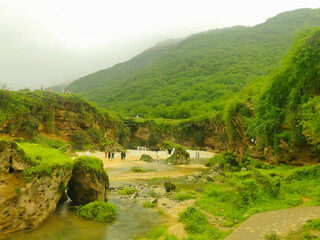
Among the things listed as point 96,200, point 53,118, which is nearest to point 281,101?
point 96,200

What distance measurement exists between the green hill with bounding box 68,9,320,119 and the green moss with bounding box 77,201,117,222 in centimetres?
6575

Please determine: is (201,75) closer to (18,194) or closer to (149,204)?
(149,204)

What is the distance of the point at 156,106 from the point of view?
99.6 meters

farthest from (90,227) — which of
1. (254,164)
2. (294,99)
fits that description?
(254,164)

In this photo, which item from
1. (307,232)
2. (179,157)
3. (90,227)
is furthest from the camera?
(179,157)

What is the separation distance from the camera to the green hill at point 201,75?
94.9m

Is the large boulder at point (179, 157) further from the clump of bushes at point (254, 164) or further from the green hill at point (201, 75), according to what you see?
the green hill at point (201, 75)

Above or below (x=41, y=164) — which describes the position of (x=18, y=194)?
below

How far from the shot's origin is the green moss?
1050cm

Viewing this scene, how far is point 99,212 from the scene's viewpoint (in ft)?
35.0

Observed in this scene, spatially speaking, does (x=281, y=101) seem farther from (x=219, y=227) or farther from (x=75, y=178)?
(x=75, y=178)

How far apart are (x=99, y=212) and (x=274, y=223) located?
7.85 m

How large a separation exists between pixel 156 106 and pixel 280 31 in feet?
402

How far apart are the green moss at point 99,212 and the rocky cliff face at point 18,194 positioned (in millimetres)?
1861
